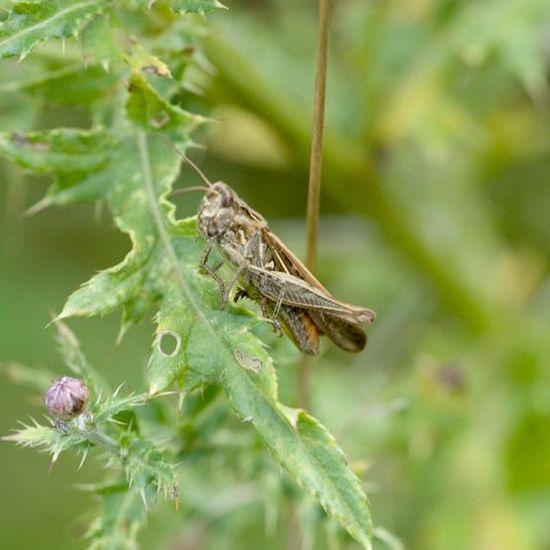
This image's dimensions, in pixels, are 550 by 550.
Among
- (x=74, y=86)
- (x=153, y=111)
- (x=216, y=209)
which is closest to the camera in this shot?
(x=216, y=209)

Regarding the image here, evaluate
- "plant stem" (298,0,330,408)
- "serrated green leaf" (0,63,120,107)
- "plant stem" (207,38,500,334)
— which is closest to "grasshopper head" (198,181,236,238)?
"plant stem" (298,0,330,408)

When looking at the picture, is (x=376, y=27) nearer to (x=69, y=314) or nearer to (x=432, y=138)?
(x=432, y=138)

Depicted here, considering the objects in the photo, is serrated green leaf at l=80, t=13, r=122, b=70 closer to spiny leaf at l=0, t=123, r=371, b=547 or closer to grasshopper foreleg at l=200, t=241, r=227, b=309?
spiny leaf at l=0, t=123, r=371, b=547

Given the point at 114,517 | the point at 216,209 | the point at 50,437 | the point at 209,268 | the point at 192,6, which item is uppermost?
the point at 192,6

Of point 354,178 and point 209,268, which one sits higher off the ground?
point 209,268

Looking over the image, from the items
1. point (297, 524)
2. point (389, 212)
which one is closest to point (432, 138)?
point (389, 212)

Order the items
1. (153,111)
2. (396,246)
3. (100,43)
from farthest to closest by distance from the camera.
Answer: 1. (396,246)
2. (153,111)
3. (100,43)

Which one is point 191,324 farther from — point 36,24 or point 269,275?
point 36,24

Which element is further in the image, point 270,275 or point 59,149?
point 59,149

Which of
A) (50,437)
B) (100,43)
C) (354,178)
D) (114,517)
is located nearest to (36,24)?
(100,43)
